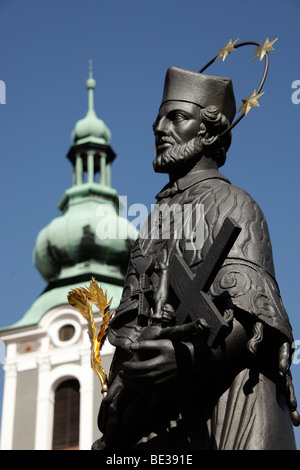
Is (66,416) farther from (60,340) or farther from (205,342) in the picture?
(205,342)

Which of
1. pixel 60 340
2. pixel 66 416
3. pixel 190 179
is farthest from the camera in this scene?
pixel 60 340

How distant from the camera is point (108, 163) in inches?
1783

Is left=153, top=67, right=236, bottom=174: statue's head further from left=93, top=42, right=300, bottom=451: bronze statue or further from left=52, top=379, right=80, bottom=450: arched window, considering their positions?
left=52, top=379, right=80, bottom=450: arched window

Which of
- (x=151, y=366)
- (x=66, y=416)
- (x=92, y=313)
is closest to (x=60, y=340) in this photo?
(x=66, y=416)

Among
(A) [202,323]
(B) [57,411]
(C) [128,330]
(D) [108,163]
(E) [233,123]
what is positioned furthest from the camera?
(D) [108,163]

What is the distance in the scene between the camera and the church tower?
36.8 meters

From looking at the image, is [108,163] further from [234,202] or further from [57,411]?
[234,202]

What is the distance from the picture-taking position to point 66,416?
3706 centimetres

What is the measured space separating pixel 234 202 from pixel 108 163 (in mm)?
40440

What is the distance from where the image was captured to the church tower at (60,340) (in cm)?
3675

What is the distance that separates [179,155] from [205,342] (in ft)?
3.80

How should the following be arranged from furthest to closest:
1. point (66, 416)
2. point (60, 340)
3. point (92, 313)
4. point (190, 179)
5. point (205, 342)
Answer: point (60, 340), point (66, 416), point (92, 313), point (190, 179), point (205, 342)

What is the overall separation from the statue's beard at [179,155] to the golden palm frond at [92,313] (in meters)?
0.71

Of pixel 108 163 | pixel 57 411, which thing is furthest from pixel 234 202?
pixel 108 163
